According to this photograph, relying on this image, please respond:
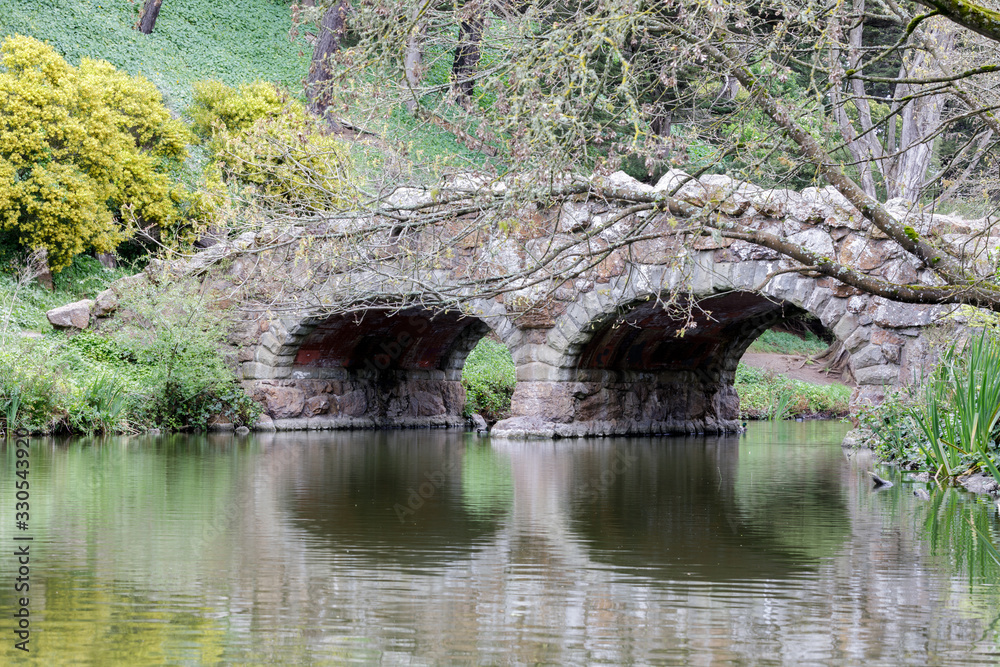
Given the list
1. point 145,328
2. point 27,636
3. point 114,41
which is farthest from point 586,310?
point 114,41

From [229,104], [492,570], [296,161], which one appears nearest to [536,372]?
[296,161]

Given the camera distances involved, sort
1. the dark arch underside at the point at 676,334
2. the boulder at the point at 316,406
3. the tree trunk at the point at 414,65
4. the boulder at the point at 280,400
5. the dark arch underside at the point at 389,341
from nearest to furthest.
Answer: the tree trunk at the point at 414,65 < the dark arch underside at the point at 676,334 < the boulder at the point at 280,400 < the dark arch underside at the point at 389,341 < the boulder at the point at 316,406

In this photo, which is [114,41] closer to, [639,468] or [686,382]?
[686,382]

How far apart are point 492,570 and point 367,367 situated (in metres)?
15.0

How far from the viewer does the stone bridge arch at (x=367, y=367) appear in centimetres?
1712

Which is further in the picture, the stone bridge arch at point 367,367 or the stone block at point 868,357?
the stone bridge arch at point 367,367

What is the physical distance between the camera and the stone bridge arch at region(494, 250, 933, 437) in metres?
12.3

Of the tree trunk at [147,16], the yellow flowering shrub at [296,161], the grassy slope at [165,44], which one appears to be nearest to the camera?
the yellow flowering shrub at [296,161]

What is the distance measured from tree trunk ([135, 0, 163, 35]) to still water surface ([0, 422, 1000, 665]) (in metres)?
24.0

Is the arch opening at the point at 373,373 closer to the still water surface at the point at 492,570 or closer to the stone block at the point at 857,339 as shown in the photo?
the stone block at the point at 857,339

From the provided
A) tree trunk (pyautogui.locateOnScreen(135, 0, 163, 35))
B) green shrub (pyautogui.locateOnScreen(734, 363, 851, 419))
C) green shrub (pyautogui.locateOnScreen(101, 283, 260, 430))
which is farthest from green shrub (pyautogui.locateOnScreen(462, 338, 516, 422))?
tree trunk (pyautogui.locateOnScreen(135, 0, 163, 35))

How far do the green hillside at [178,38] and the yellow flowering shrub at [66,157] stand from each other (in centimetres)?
576

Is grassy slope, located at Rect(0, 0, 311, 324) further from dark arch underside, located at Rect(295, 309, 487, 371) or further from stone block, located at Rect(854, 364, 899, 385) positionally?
stone block, located at Rect(854, 364, 899, 385)

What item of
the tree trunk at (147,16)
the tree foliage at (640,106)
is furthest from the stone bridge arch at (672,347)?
the tree trunk at (147,16)
